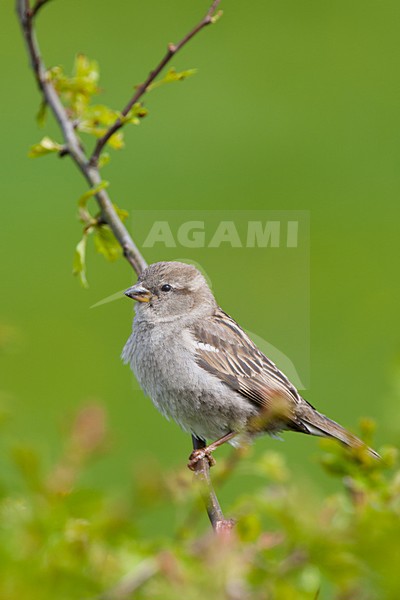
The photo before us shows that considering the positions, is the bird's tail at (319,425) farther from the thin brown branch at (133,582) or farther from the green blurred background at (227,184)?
the thin brown branch at (133,582)

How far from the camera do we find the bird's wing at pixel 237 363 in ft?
11.1

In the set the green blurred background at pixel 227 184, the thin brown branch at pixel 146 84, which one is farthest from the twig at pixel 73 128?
the green blurred background at pixel 227 184

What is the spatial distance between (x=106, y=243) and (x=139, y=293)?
2.19 feet

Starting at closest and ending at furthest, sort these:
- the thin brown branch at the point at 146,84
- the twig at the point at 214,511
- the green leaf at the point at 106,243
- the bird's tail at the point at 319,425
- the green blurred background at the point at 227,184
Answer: the twig at the point at 214,511 < the thin brown branch at the point at 146,84 < the green leaf at the point at 106,243 < the bird's tail at the point at 319,425 < the green blurred background at the point at 227,184

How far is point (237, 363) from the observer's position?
3516 millimetres

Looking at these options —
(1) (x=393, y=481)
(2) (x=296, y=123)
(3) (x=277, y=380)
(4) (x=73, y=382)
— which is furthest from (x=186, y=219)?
(1) (x=393, y=481)

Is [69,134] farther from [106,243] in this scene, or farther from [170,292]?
[170,292]

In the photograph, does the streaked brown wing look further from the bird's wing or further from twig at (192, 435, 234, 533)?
twig at (192, 435, 234, 533)

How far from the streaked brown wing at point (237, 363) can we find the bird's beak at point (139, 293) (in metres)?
0.24

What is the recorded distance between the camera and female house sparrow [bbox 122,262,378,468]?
128 inches

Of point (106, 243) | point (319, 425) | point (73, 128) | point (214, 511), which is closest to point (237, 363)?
point (319, 425)

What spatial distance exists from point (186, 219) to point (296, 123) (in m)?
2.70

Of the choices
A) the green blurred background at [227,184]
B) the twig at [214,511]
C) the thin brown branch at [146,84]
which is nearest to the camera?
the twig at [214,511]

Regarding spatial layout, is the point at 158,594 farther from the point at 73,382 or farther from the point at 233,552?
the point at 73,382
